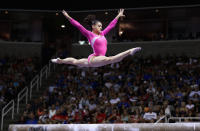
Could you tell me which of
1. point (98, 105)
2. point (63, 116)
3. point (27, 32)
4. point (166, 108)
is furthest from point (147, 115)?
point (27, 32)

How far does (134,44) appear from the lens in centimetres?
1783

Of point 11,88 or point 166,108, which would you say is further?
point 11,88

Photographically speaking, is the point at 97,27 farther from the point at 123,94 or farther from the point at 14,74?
the point at 14,74

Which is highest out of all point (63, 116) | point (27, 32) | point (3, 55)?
point (27, 32)

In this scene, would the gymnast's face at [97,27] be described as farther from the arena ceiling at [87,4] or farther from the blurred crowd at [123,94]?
the arena ceiling at [87,4]

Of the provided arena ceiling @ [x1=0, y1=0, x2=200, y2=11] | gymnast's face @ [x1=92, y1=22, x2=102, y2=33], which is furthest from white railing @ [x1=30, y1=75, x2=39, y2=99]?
gymnast's face @ [x1=92, y1=22, x2=102, y2=33]

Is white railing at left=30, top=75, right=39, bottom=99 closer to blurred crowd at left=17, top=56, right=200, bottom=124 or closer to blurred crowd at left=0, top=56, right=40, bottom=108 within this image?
blurred crowd at left=0, top=56, right=40, bottom=108

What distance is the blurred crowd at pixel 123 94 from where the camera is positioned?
1190 cm

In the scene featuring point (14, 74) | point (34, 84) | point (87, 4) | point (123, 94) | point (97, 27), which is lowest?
point (123, 94)

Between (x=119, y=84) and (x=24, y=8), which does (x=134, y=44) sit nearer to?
(x=119, y=84)

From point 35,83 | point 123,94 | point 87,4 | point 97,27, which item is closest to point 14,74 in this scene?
point 35,83

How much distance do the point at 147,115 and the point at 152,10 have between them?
628 cm

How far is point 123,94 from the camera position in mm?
13273

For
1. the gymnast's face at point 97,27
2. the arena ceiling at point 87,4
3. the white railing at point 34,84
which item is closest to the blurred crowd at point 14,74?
the white railing at point 34,84
